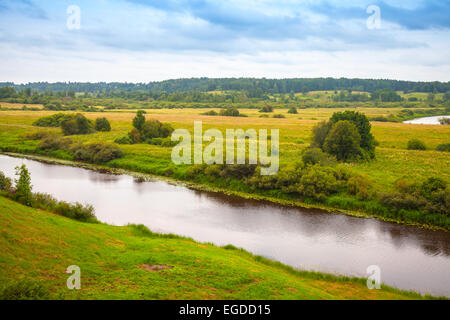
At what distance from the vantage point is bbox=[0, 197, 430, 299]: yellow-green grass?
13383mm

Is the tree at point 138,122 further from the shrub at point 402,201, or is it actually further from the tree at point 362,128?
the shrub at point 402,201

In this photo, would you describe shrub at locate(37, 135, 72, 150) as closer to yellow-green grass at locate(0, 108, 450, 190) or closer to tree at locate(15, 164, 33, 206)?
yellow-green grass at locate(0, 108, 450, 190)

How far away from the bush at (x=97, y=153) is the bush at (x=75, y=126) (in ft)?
53.7

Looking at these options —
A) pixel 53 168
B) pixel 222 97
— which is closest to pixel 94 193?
pixel 53 168

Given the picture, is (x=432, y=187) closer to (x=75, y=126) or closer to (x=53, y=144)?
(x=53, y=144)

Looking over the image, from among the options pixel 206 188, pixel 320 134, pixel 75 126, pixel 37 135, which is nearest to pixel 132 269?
pixel 206 188

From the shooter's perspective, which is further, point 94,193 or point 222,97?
point 222,97

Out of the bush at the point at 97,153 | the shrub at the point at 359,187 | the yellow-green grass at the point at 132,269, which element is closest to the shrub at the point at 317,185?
the shrub at the point at 359,187

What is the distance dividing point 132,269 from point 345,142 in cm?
3714

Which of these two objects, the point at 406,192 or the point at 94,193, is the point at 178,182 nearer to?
the point at 94,193

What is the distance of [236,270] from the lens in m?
16.5

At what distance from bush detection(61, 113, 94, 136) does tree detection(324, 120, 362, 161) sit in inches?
1879

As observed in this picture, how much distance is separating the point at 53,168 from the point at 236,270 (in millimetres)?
40826

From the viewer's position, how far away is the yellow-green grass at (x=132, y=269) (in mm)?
13383
